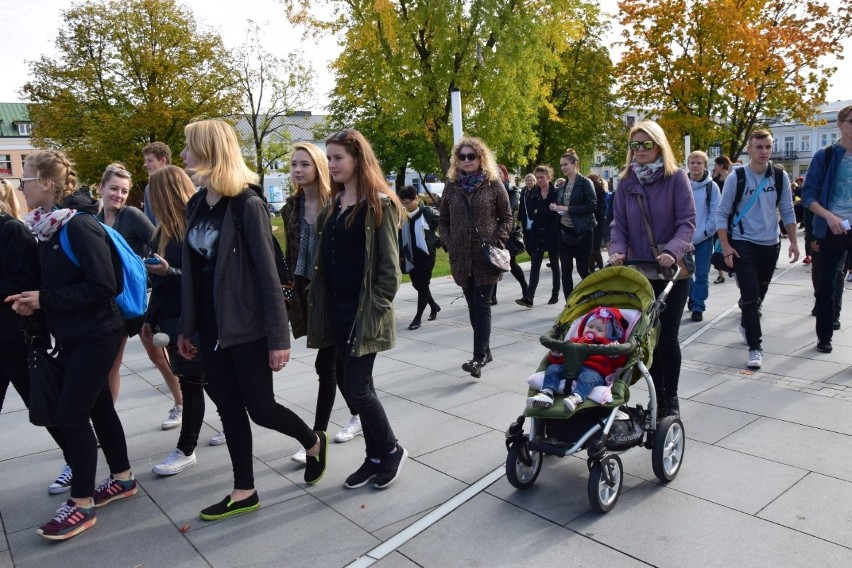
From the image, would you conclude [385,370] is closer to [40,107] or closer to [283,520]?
[283,520]

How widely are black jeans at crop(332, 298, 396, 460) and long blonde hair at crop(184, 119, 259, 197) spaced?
894 millimetres

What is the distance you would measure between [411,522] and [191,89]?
30329 mm

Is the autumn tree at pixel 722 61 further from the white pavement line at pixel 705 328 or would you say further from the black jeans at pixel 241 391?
the black jeans at pixel 241 391

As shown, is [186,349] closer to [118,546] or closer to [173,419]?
[118,546]

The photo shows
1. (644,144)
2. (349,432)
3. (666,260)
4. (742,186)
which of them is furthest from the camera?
(742,186)

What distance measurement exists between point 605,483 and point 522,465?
47 cm

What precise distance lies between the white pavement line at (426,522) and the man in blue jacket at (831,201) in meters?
3.87

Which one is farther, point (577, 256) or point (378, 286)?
point (577, 256)

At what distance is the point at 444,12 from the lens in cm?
1712

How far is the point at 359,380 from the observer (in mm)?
3816

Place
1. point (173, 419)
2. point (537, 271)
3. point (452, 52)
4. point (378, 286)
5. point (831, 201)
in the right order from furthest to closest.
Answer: point (452, 52) < point (537, 271) < point (831, 201) < point (173, 419) < point (378, 286)

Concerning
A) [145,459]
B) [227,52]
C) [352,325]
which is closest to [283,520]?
[352,325]

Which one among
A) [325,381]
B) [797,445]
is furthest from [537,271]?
[325,381]

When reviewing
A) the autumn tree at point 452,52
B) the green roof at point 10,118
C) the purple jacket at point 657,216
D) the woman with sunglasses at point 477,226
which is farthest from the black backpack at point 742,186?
the green roof at point 10,118
